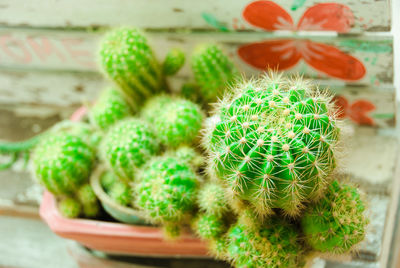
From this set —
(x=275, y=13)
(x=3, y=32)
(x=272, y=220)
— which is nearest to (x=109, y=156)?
(x=272, y=220)

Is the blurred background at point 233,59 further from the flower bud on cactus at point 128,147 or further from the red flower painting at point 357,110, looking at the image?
the flower bud on cactus at point 128,147

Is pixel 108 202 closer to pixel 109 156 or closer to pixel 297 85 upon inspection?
pixel 109 156

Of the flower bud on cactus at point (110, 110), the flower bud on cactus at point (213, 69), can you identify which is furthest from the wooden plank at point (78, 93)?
the flower bud on cactus at point (213, 69)

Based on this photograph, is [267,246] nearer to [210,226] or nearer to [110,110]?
[210,226]

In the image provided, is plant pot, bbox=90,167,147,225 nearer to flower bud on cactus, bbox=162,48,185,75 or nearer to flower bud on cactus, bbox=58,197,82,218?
flower bud on cactus, bbox=58,197,82,218

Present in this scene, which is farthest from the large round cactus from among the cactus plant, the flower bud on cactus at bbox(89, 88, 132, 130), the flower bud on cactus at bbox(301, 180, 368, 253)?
the flower bud on cactus at bbox(89, 88, 132, 130)

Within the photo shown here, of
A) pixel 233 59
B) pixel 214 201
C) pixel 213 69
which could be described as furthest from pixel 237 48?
pixel 214 201
